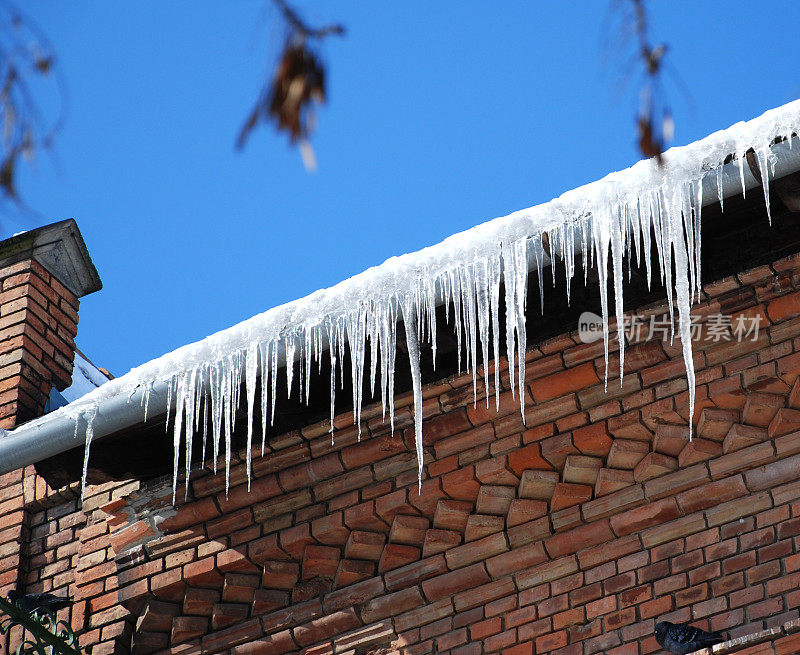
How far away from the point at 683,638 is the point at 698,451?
71 centimetres

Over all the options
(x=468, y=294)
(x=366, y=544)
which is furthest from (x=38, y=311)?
(x=468, y=294)

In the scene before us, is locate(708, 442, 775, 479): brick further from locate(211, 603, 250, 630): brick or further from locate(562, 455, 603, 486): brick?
locate(211, 603, 250, 630): brick

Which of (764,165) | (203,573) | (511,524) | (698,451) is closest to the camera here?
(764,165)

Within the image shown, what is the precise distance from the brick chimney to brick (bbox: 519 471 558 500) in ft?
8.17

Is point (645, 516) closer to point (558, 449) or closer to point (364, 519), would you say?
point (558, 449)

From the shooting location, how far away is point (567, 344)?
4207mm

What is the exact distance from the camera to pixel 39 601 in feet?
15.6

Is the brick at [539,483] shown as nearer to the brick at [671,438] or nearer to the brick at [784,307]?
the brick at [671,438]

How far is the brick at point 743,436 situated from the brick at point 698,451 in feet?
0.15

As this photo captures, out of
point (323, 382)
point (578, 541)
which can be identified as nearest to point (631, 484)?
point (578, 541)

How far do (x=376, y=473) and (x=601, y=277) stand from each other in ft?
4.14

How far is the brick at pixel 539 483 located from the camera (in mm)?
4168

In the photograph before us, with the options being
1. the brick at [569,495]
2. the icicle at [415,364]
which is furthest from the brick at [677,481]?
the icicle at [415,364]

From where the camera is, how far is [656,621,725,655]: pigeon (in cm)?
357
